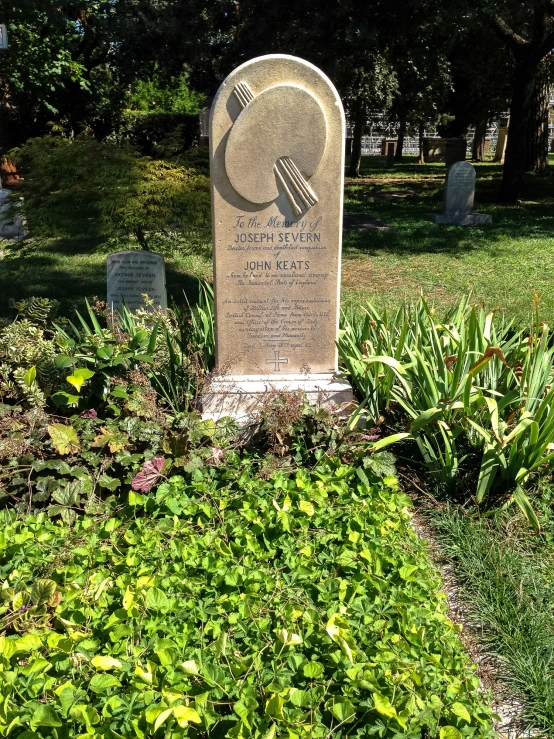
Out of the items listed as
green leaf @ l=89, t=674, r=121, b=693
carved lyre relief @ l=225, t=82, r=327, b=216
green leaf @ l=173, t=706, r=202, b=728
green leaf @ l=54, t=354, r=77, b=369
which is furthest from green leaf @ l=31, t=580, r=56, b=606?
carved lyre relief @ l=225, t=82, r=327, b=216

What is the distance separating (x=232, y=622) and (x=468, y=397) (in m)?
1.86

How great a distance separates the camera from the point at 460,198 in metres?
12.9

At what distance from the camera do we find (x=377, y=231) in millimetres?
12414

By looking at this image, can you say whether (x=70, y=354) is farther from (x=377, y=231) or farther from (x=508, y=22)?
(x=508, y=22)

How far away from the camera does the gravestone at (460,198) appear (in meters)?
12.8

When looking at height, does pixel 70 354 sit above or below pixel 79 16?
below

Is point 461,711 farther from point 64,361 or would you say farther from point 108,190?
point 108,190

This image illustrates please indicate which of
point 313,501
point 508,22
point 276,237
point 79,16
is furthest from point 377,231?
point 79,16

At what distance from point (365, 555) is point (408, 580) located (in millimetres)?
187

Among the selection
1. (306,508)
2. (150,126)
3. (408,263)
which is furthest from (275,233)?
(150,126)

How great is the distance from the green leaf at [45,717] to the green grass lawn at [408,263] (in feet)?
18.0

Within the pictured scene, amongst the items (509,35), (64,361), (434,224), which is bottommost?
(434,224)

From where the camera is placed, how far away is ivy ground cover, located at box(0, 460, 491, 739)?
1835mm

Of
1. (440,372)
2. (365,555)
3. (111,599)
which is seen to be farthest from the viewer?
(440,372)
